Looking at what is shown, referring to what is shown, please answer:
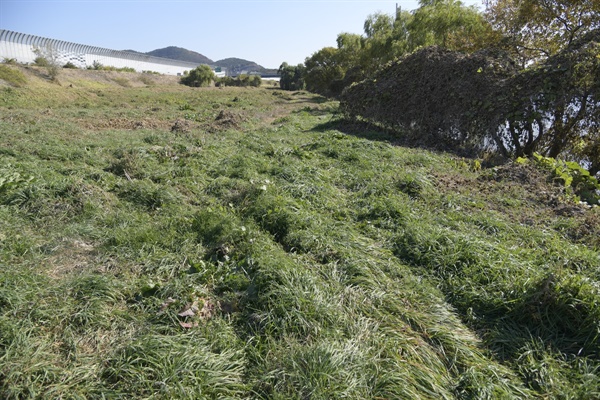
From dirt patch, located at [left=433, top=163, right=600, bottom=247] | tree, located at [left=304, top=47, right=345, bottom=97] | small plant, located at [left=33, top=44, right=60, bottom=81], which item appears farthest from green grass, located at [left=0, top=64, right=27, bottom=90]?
dirt patch, located at [left=433, top=163, right=600, bottom=247]

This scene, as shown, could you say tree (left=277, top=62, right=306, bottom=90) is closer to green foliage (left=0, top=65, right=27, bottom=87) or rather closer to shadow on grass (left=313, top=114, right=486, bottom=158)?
green foliage (left=0, top=65, right=27, bottom=87)

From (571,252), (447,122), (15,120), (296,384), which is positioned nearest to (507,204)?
(571,252)

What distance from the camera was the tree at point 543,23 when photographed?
42.1 feet

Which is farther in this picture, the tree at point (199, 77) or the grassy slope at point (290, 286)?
the tree at point (199, 77)

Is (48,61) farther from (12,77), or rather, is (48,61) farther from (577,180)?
(577,180)

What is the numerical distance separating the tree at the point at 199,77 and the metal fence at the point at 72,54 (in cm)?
1318

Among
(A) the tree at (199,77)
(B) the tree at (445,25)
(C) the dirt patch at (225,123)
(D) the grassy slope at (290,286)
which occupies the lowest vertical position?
(D) the grassy slope at (290,286)

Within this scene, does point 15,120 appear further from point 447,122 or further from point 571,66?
point 571,66

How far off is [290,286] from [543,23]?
1686 cm

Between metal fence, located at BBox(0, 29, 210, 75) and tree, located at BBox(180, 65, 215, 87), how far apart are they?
13180 mm

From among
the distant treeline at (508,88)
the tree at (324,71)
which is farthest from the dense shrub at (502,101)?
the tree at (324,71)

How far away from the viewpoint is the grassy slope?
A: 7.40 feet

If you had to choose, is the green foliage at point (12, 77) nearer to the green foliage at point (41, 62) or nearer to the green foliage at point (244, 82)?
the green foliage at point (41, 62)

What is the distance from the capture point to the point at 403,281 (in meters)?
3.41
